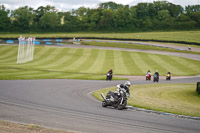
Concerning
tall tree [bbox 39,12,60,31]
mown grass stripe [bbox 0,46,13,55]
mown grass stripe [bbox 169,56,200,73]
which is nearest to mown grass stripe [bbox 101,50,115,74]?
mown grass stripe [bbox 169,56,200,73]

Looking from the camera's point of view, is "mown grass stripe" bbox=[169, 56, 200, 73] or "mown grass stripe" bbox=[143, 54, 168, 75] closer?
"mown grass stripe" bbox=[143, 54, 168, 75]

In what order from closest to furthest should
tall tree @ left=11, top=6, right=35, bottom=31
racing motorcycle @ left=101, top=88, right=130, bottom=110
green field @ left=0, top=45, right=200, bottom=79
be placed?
racing motorcycle @ left=101, top=88, right=130, bottom=110 < green field @ left=0, top=45, right=200, bottom=79 < tall tree @ left=11, top=6, right=35, bottom=31

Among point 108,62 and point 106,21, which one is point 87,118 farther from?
point 106,21

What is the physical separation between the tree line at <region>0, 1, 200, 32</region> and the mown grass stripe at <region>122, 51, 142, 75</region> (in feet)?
171

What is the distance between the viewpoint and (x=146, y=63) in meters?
56.1

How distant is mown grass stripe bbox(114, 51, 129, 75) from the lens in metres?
46.5

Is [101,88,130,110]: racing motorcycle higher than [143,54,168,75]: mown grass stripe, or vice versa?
[101,88,130,110]: racing motorcycle

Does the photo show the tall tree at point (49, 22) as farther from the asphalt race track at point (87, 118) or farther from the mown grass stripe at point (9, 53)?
the asphalt race track at point (87, 118)

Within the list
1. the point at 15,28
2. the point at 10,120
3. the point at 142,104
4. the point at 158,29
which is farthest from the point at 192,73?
the point at 15,28

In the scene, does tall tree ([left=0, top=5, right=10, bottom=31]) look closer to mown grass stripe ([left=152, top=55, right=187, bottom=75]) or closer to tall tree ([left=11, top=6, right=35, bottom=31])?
tall tree ([left=11, top=6, right=35, bottom=31])

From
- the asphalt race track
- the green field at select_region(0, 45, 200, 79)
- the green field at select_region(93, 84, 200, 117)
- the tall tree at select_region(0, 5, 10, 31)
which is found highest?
the tall tree at select_region(0, 5, 10, 31)

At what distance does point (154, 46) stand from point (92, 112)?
66.7 meters

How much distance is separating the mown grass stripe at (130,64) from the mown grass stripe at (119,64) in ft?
2.11

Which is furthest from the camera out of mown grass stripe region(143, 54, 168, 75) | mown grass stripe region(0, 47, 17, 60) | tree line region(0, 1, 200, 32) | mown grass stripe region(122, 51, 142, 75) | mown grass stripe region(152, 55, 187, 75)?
tree line region(0, 1, 200, 32)
